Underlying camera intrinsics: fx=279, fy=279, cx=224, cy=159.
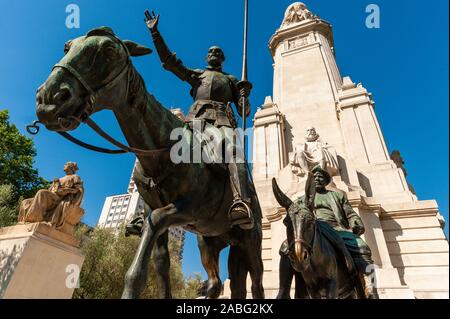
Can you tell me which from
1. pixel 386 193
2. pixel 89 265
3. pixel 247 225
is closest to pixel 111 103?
pixel 247 225

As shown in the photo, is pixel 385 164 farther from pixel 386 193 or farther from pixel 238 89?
pixel 238 89

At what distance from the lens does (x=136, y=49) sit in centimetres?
297

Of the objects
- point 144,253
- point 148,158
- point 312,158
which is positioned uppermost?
point 312,158

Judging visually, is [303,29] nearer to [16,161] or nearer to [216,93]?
[216,93]

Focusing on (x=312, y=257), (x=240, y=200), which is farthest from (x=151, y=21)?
(x=312, y=257)

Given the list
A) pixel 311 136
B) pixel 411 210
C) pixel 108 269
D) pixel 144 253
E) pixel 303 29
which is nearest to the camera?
pixel 144 253

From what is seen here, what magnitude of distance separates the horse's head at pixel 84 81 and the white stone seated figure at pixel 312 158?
34.3 feet

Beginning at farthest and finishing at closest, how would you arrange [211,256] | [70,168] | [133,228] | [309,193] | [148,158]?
[70,168] → [309,193] → [211,256] → [133,228] → [148,158]

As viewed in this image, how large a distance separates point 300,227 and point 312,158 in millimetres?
9459

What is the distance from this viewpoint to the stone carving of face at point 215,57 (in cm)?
457

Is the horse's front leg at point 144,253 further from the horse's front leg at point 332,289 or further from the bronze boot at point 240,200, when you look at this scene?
the horse's front leg at point 332,289

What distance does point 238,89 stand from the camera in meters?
4.44

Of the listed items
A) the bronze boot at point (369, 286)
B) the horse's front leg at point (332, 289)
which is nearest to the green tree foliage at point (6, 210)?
the horse's front leg at point (332, 289)

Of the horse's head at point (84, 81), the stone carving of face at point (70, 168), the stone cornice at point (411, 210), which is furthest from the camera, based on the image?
the stone cornice at point (411, 210)
